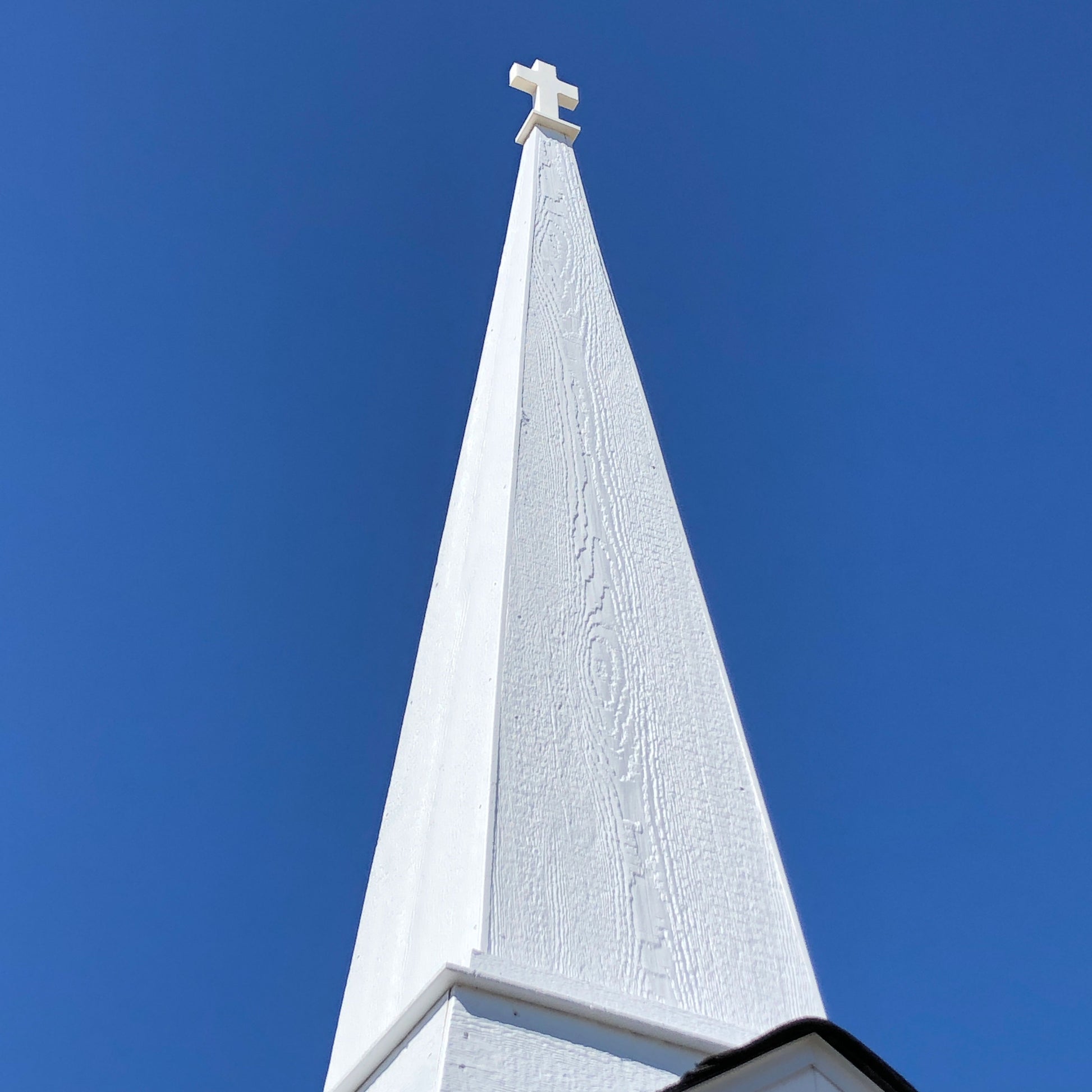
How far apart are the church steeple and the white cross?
57.9 inches

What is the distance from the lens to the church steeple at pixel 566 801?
1.74 m

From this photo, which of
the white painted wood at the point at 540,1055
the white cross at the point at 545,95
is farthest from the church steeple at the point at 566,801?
the white cross at the point at 545,95

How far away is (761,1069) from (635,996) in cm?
30

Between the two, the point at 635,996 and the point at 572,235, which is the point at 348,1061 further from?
the point at 572,235

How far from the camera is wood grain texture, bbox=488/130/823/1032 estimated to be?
1.87 meters

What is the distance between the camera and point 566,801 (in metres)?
2.01

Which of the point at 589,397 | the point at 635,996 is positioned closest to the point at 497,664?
the point at 635,996

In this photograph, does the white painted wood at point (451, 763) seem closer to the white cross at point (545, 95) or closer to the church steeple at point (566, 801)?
the church steeple at point (566, 801)

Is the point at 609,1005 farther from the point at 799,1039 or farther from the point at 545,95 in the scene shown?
the point at 545,95

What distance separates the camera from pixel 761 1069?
1.54 metres

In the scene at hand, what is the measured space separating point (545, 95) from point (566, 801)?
3.37 m

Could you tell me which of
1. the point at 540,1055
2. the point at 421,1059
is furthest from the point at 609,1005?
the point at 421,1059

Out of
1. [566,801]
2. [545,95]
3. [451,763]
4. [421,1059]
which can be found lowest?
[421,1059]

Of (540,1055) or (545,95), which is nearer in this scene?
(540,1055)
